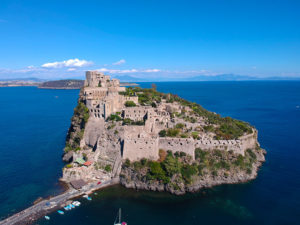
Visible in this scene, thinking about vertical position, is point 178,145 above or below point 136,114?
below

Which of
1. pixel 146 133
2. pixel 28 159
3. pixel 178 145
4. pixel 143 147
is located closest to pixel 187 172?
pixel 178 145

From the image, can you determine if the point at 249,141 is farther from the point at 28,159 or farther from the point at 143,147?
the point at 28,159

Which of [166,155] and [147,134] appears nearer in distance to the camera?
[166,155]

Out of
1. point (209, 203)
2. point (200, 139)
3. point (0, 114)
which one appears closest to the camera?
point (209, 203)

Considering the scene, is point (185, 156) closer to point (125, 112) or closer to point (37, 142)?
point (125, 112)

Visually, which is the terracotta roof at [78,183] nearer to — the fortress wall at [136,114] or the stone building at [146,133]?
the stone building at [146,133]

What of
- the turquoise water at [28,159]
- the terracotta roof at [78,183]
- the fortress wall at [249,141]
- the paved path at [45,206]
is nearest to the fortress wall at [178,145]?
the fortress wall at [249,141]

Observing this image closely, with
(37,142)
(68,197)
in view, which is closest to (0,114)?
(37,142)

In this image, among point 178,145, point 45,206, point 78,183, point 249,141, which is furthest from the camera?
point 249,141
